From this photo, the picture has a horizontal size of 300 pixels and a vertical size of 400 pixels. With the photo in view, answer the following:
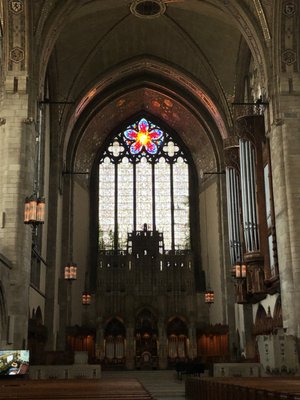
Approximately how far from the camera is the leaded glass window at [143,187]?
1428 inches

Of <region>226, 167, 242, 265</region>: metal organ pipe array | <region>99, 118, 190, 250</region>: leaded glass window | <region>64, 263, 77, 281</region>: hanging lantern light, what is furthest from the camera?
<region>99, 118, 190, 250</region>: leaded glass window

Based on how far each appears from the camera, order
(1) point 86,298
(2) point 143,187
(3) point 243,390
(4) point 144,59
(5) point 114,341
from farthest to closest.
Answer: (2) point 143,187 → (5) point 114,341 → (4) point 144,59 → (1) point 86,298 → (3) point 243,390

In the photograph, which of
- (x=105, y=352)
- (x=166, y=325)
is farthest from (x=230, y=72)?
(x=105, y=352)

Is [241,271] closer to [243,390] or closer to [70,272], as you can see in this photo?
[70,272]

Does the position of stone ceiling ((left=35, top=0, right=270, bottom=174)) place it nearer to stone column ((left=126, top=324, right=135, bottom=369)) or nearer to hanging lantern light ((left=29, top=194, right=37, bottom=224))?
hanging lantern light ((left=29, top=194, right=37, bottom=224))

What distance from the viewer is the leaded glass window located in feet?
119

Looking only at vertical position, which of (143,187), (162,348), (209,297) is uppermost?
(143,187)

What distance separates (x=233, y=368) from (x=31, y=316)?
9081 mm

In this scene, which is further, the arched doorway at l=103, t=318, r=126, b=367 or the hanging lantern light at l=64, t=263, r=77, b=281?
the arched doorway at l=103, t=318, r=126, b=367

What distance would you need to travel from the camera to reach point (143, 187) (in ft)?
122

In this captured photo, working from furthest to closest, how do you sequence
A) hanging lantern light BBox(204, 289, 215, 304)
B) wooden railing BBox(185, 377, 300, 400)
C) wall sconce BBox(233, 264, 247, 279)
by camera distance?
hanging lantern light BBox(204, 289, 215, 304), wall sconce BBox(233, 264, 247, 279), wooden railing BBox(185, 377, 300, 400)

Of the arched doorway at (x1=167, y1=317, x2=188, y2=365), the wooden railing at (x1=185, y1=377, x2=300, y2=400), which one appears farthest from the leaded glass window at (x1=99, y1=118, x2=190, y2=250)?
the wooden railing at (x1=185, y1=377, x2=300, y2=400)

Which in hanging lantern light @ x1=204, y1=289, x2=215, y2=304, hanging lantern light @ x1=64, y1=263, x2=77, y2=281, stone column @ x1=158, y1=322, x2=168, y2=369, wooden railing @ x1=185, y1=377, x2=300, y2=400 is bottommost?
wooden railing @ x1=185, y1=377, x2=300, y2=400

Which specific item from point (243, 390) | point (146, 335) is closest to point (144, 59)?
point (146, 335)
